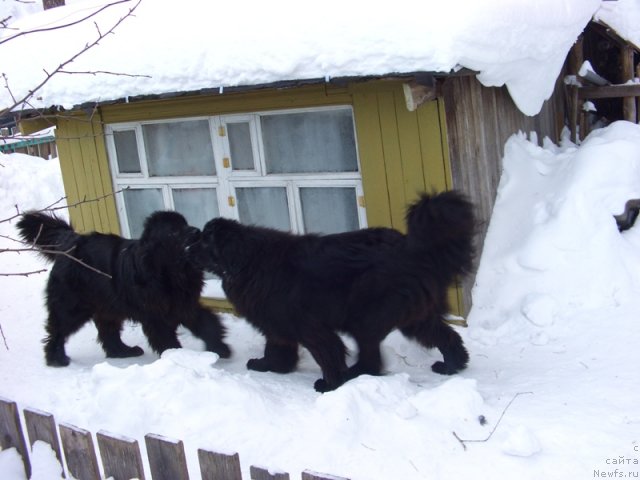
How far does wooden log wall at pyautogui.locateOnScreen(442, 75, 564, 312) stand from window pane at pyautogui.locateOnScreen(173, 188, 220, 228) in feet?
8.52

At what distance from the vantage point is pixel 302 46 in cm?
548

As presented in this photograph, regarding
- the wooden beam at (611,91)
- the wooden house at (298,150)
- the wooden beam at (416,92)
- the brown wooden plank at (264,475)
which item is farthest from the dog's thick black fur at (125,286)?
the wooden beam at (611,91)

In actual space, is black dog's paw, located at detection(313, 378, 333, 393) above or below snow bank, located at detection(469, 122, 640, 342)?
below

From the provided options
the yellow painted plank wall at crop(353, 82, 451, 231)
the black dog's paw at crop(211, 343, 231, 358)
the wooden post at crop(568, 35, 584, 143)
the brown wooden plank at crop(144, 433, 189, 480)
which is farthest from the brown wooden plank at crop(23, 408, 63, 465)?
the wooden post at crop(568, 35, 584, 143)

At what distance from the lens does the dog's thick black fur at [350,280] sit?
15.1ft

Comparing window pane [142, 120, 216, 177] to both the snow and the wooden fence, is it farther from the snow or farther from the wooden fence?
the snow

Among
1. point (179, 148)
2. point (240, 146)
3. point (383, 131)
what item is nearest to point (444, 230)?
point (383, 131)

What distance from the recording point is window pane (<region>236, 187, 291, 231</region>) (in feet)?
21.9

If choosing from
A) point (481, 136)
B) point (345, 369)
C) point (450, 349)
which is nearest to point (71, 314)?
point (345, 369)

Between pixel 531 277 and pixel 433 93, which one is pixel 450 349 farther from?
pixel 433 93

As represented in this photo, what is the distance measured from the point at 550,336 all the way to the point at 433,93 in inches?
84.2

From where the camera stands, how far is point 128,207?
7754mm

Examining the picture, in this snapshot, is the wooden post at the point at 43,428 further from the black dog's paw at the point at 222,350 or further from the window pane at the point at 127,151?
the window pane at the point at 127,151

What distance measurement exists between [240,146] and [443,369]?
9.79 feet
